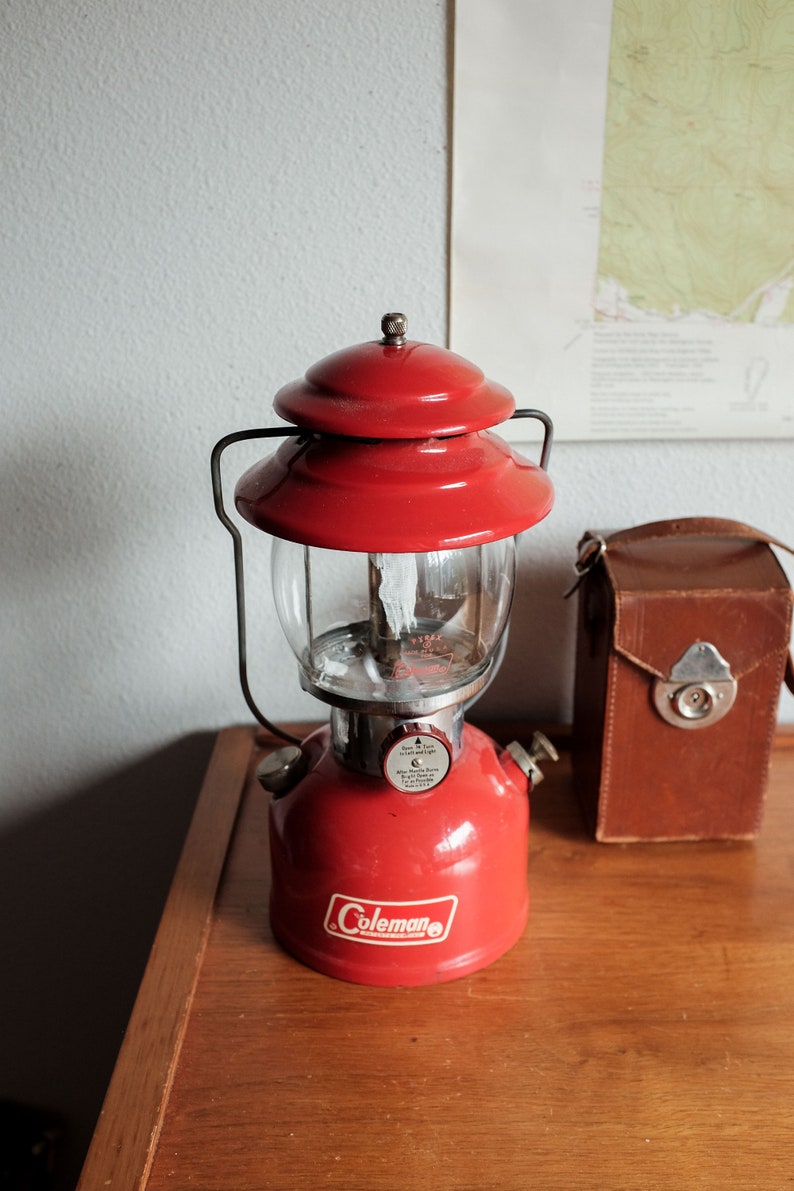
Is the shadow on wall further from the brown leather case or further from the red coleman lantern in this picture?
the brown leather case

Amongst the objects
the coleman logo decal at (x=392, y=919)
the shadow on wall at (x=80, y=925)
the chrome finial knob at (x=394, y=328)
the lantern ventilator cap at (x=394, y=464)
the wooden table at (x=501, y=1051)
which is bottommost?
the shadow on wall at (x=80, y=925)

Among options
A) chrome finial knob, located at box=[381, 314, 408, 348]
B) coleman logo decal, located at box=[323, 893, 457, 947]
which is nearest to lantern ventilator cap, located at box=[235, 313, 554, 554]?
chrome finial knob, located at box=[381, 314, 408, 348]

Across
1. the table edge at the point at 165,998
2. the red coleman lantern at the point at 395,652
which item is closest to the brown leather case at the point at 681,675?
the red coleman lantern at the point at 395,652

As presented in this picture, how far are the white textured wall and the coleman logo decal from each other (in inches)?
14.3

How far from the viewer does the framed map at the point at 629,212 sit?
35.1 inches

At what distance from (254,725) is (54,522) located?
1.04 feet

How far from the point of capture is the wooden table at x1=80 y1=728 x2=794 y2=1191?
0.67 m

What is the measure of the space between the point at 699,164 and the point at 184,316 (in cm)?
51

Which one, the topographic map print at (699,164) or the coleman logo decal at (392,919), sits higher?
the topographic map print at (699,164)

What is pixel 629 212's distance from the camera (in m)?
0.95

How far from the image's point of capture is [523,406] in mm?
1008

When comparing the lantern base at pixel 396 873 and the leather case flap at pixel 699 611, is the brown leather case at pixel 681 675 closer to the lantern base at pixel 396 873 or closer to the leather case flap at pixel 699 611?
the leather case flap at pixel 699 611

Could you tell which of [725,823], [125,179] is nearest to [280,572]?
[125,179]

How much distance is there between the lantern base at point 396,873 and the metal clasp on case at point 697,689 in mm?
184
